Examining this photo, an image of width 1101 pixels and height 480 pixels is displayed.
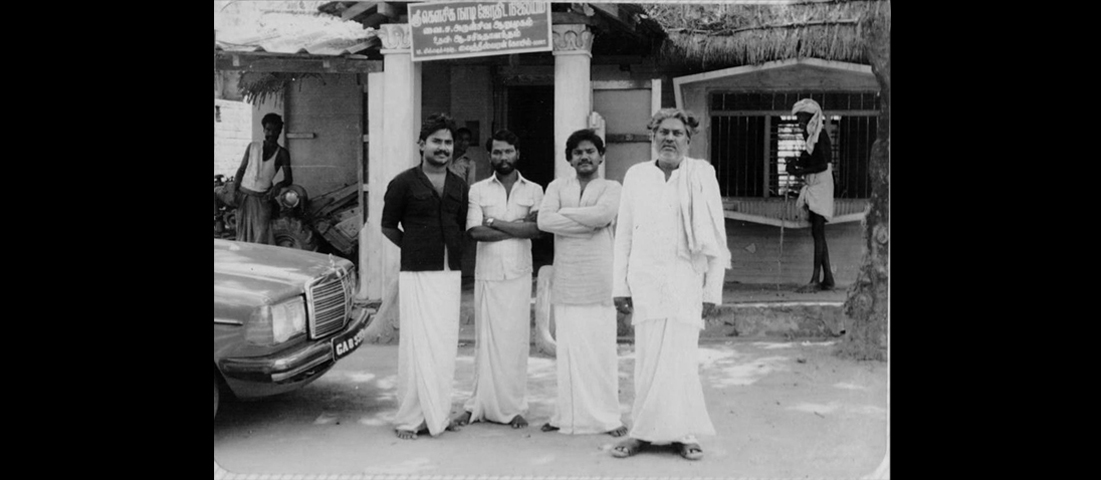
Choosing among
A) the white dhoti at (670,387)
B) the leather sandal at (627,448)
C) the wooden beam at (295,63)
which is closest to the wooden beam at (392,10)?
the wooden beam at (295,63)

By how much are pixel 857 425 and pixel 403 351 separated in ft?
8.99

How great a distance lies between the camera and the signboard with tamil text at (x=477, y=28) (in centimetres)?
642

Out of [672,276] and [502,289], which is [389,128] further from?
[672,276]

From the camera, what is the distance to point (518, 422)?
601cm

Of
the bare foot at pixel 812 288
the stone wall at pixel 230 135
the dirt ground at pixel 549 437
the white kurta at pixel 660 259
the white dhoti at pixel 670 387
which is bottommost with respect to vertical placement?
the dirt ground at pixel 549 437

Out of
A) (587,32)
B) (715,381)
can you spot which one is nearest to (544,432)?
(715,381)

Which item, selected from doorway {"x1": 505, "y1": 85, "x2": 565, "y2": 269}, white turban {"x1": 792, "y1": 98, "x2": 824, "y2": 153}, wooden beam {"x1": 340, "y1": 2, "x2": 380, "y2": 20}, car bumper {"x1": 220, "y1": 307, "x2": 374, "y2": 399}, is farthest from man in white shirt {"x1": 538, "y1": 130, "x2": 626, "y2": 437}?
doorway {"x1": 505, "y1": 85, "x2": 565, "y2": 269}

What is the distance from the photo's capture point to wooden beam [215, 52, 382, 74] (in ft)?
23.3

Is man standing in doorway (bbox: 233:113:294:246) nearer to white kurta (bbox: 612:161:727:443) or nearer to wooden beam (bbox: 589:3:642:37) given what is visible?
white kurta (bbox: 612:161:727:443)

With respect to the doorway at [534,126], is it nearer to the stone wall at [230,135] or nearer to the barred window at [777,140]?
the barred window at [777,140]

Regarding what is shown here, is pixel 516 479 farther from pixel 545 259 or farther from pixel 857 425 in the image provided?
pixel 545 259

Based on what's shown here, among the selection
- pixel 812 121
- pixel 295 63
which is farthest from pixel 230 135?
pixel 812 121

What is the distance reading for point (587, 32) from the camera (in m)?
7.83

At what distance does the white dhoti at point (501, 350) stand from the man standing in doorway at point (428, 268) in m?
0.22
